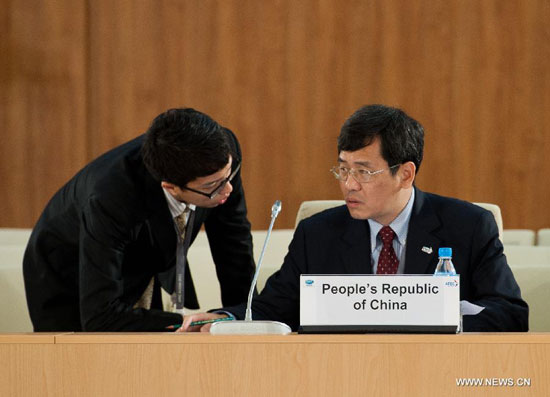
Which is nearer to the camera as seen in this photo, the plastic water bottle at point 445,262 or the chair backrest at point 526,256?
the plastic water bottle at point 445,262

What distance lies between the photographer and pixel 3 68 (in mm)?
5195

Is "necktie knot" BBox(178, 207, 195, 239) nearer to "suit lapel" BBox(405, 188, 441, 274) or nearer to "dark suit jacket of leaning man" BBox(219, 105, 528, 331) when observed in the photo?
"dark suit jacket of leaning man" BBox(219, 105, 528, 331)

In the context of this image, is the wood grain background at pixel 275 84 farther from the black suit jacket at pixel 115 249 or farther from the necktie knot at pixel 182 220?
the necktie knot at pixel 182 220

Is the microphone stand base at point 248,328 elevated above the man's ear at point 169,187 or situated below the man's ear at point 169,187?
below

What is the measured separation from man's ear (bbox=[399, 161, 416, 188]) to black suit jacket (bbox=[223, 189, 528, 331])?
0.07 metres

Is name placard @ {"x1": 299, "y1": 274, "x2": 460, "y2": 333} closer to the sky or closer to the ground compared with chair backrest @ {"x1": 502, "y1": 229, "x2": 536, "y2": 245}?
closer to the sky

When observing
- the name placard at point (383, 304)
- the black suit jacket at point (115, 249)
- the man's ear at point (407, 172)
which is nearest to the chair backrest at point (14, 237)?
the black suit jacket at point (115, 249)

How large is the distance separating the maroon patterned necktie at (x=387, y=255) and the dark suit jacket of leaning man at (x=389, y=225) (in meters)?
0.02

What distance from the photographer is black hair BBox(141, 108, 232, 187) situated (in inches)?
74.7

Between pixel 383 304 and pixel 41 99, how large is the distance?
419 centimetres

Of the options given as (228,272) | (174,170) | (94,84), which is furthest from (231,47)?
(174,170)

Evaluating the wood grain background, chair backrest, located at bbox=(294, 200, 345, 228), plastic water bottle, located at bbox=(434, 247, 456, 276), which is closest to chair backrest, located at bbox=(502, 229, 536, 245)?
the wood grain background

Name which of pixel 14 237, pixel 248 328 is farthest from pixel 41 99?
pixel 248 328

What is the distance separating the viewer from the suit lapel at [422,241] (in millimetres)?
2043
